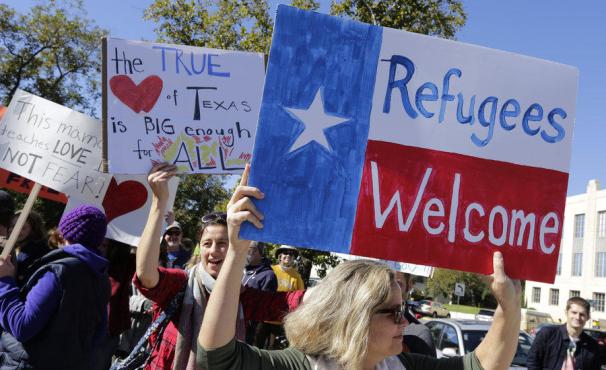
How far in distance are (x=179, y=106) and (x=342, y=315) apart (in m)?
1.85

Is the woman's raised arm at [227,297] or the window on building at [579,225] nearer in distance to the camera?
the woman's raised arm at [227,297]

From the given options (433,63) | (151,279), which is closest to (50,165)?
(151,279)

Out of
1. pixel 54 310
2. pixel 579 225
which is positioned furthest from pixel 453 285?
pixel 54 310

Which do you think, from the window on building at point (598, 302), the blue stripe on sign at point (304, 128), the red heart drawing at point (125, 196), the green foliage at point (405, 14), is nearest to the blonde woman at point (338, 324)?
the blue stripe on sign at point (304, 128)

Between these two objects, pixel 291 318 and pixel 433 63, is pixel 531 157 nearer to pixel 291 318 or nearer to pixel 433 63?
pixel 433 63

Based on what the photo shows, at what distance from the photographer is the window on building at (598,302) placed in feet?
179

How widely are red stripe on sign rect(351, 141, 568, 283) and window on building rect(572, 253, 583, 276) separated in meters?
63.6

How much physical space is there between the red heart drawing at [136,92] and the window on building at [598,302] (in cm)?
5922

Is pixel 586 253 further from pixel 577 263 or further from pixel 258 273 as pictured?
pixel 258 273

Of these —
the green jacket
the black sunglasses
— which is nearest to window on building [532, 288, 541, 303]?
the green jacket

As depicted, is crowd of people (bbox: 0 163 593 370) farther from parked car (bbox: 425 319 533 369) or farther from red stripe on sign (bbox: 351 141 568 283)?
parked car (bbox: 425 319 533 369)

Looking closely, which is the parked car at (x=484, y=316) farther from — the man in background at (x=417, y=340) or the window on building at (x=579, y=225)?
the window on building at (x=579, y=225)

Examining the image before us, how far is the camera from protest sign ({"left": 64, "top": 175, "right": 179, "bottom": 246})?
4934mm

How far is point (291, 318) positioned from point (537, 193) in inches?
42.6
